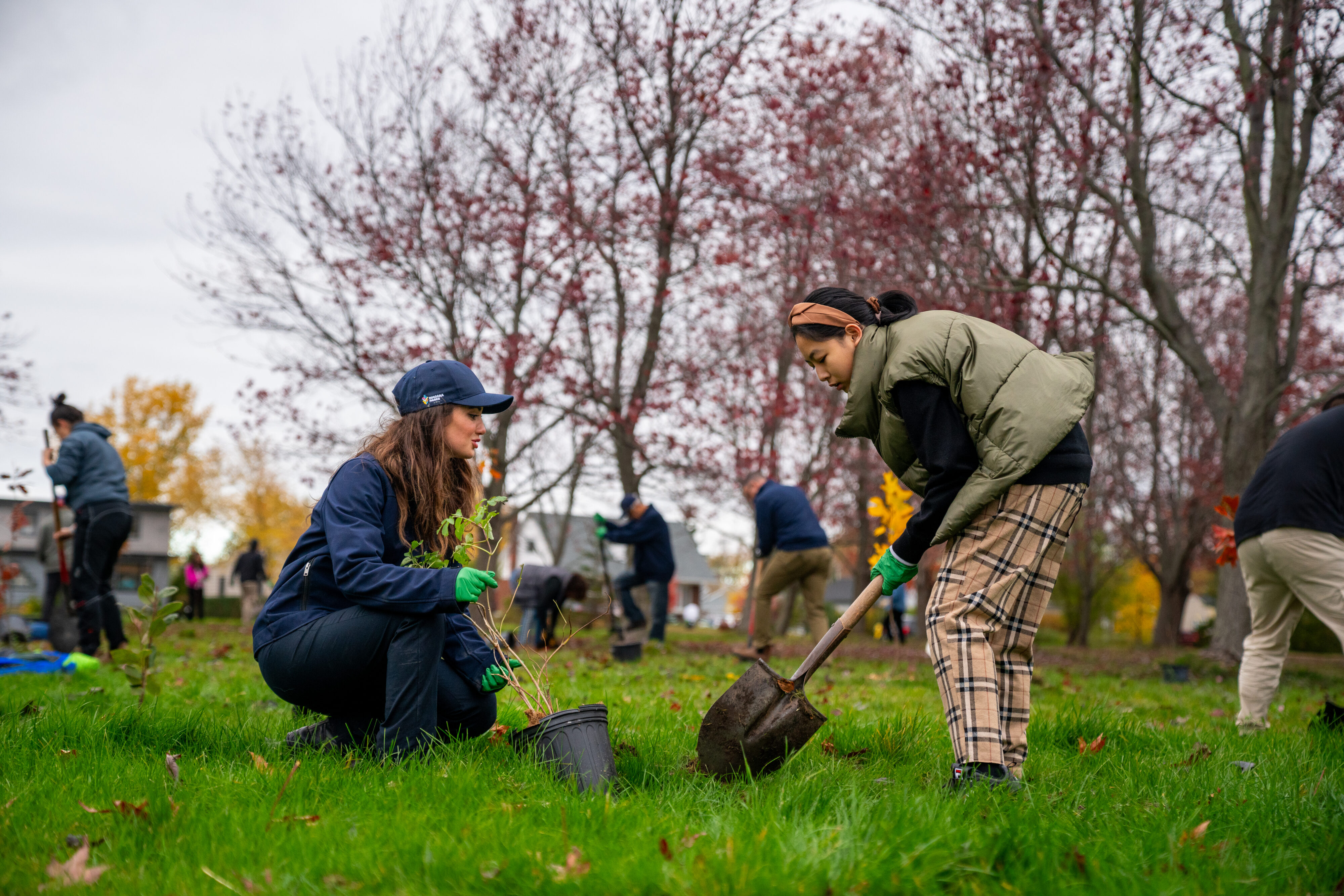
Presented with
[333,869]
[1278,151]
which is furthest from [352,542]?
[1278,151]

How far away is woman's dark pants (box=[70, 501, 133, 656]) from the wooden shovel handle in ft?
19.3

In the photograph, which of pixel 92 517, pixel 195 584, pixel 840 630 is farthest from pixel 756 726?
pixel 195 584

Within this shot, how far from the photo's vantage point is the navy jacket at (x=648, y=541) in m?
11.4

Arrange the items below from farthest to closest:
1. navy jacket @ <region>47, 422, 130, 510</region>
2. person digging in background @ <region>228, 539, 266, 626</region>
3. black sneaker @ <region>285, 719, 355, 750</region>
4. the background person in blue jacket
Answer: person digging in background @ <region>228, 539, 266, 626</region> → the background person in blue jacket → navy jacket @ <region>47, 422, 130, 510</region> → black sneaker @ <region>285, 719, 355, 750</region>

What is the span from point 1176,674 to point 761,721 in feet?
25.2

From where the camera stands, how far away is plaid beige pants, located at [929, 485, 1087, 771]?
110 inches

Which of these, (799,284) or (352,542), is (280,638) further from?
(799,284)

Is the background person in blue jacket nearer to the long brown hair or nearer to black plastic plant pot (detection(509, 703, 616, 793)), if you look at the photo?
the long brown hair

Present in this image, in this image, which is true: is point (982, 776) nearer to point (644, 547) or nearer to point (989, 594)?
point (989, 594)

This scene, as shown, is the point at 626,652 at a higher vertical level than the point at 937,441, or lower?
lower

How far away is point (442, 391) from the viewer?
3379 mm

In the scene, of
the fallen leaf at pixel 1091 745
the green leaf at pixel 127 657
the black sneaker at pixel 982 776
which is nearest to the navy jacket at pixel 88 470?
the green leaf at pixel 127 657

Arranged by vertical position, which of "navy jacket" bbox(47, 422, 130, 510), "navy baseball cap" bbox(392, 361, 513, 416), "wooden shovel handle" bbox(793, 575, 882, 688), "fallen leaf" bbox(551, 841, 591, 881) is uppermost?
"navy baseball cap" bbox(392, 361, 513, 416)

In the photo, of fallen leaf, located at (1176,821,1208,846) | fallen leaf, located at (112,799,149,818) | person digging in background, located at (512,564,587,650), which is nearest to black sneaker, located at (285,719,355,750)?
fallen leaf, located at (112,799,149,818)
